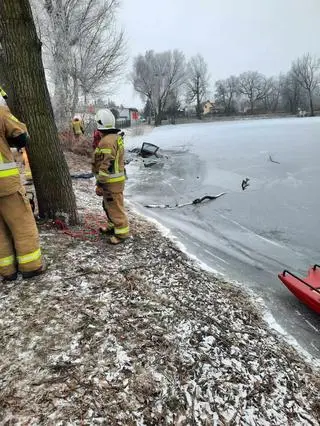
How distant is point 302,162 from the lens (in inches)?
541

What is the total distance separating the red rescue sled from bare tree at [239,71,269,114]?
84917 millimetres

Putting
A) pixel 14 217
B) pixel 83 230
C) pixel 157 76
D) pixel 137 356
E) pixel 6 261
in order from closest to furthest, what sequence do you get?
pixel 137 356, pixel 14 217, pixel 6 261, pixel 83 230, pixel 157 76

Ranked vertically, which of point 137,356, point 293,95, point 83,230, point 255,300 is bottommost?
point 255,300

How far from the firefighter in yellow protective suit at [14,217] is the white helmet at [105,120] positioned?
1.29 meters

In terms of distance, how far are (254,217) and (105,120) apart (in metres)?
5.00

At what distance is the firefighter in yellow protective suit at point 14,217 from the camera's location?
10.2ft

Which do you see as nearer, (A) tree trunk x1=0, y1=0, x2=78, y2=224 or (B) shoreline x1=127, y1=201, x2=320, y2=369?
(B) shoreline x1=127, y1=201, x2=320, y2=369

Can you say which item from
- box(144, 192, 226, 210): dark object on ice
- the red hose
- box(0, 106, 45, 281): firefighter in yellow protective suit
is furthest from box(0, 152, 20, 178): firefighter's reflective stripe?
box(144, 192, 226, 210): dark object on ice

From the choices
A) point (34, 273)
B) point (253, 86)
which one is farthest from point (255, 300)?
point (253, 86)

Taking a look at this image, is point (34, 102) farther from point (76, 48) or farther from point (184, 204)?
point (76, 48)

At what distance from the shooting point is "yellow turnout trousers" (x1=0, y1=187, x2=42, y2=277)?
3.20m

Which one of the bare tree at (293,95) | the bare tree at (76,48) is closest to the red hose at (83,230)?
the bare tree at (76,48)

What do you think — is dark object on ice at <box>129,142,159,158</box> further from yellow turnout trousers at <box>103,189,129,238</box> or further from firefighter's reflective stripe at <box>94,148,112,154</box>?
firefighter's reflective stripe at <box>94,148,112,154</box>

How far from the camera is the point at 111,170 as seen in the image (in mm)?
4438
